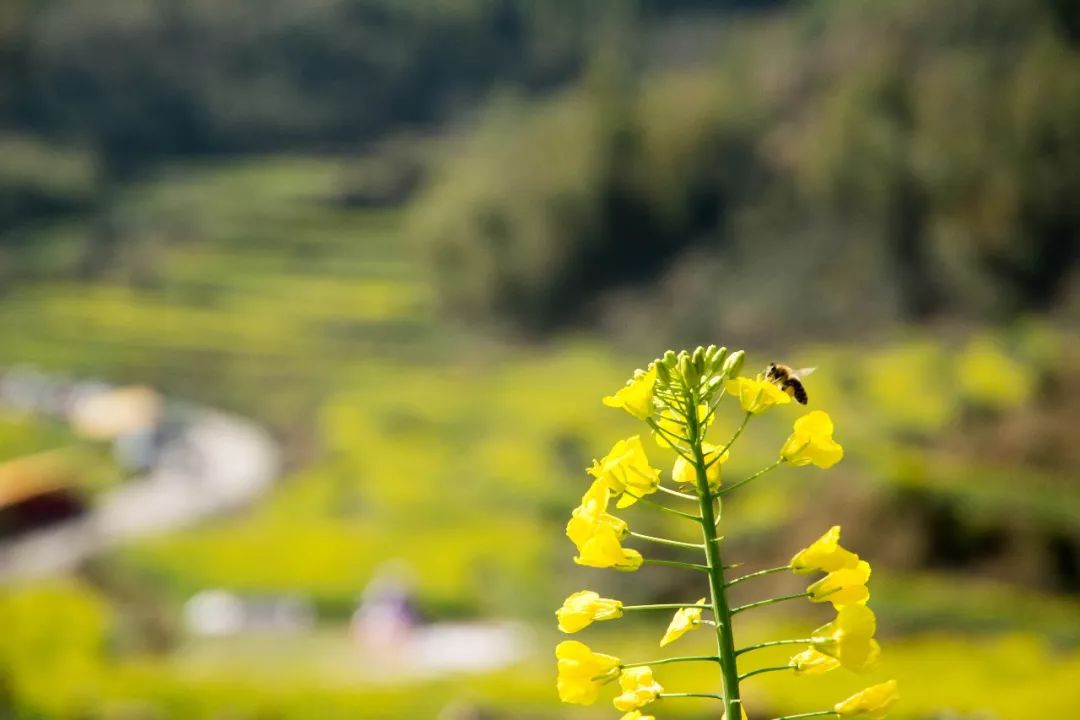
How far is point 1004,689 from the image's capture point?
24.4 ft

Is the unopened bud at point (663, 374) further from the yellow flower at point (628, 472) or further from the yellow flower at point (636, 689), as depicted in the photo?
the yellow flower at point (636, 689)

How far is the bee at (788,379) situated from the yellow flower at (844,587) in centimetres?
37

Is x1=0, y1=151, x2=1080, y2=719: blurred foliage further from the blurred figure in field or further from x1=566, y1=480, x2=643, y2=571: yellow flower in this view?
x1=566, y1=480, x2=643, y2=571: yellow flower

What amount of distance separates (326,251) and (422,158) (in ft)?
17.0

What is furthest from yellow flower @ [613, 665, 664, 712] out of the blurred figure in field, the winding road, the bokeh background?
the winding road

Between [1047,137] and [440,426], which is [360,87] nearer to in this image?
[440,426]

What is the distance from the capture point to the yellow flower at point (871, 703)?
1738mm

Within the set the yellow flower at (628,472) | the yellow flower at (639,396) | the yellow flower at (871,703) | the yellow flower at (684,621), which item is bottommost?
the yellow flower at (871,703)

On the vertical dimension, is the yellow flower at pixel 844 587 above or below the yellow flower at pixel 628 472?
below

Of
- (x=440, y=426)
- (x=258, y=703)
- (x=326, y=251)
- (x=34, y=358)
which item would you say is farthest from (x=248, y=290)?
(x=258, y=703)

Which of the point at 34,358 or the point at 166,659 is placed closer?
the point at 166,659

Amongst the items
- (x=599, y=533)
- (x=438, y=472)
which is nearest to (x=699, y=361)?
(x=599, y=533)

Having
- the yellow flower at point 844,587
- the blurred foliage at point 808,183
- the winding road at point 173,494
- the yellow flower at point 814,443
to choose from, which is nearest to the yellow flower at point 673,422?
the yellow flower at point 814,443

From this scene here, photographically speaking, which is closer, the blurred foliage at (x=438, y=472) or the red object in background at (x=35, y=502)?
the blurred foliage at (x=438, y=472)
